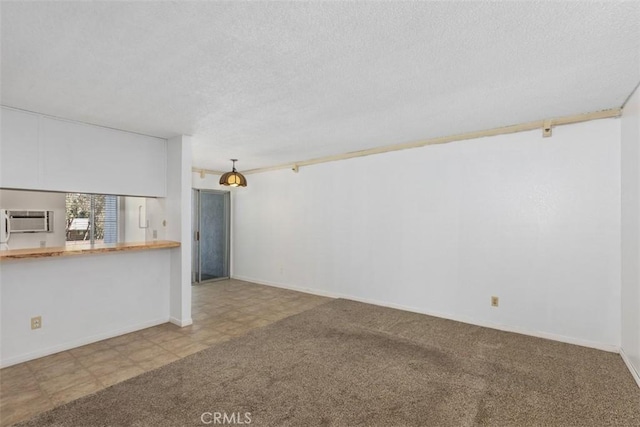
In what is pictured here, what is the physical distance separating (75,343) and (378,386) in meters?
3.28

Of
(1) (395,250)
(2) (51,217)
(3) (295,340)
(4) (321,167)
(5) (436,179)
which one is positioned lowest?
(3) (295,340)

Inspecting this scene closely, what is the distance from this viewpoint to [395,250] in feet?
15.7

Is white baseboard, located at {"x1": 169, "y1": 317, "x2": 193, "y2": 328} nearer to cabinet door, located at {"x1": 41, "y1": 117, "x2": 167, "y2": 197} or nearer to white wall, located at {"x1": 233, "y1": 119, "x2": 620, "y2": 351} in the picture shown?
cabinet door, located at {"x1": 41, "y1": 117, "x2": 167, "y2": 197}

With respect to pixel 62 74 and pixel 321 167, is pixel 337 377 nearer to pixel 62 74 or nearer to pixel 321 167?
pixel 62 74

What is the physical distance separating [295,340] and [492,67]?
3.21m

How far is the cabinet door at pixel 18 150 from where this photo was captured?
9.78ft

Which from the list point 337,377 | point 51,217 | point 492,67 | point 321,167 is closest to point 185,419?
point 337,377

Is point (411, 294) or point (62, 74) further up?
point (62, 74)

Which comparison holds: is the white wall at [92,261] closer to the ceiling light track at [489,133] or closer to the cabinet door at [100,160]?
the cabinet door at [100,160]

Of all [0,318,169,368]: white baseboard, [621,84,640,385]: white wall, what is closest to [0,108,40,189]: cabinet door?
[0,318,169,368]: white baseboard

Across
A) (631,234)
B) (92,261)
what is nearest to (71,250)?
(92,261)

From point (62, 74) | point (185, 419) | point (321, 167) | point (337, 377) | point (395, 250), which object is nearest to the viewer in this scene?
point (185, 419)

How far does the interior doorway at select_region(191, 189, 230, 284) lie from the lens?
671 cm

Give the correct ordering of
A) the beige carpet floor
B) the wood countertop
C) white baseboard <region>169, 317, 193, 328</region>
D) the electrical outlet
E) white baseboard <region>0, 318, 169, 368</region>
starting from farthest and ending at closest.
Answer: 1. white baseboard <region>169, 317, 193, 328</region>
2. the electrical outlet
3. white baseboard <region>0, 318, 169, 368</region>
4. the wood countertop
5. the beige carpet floor
